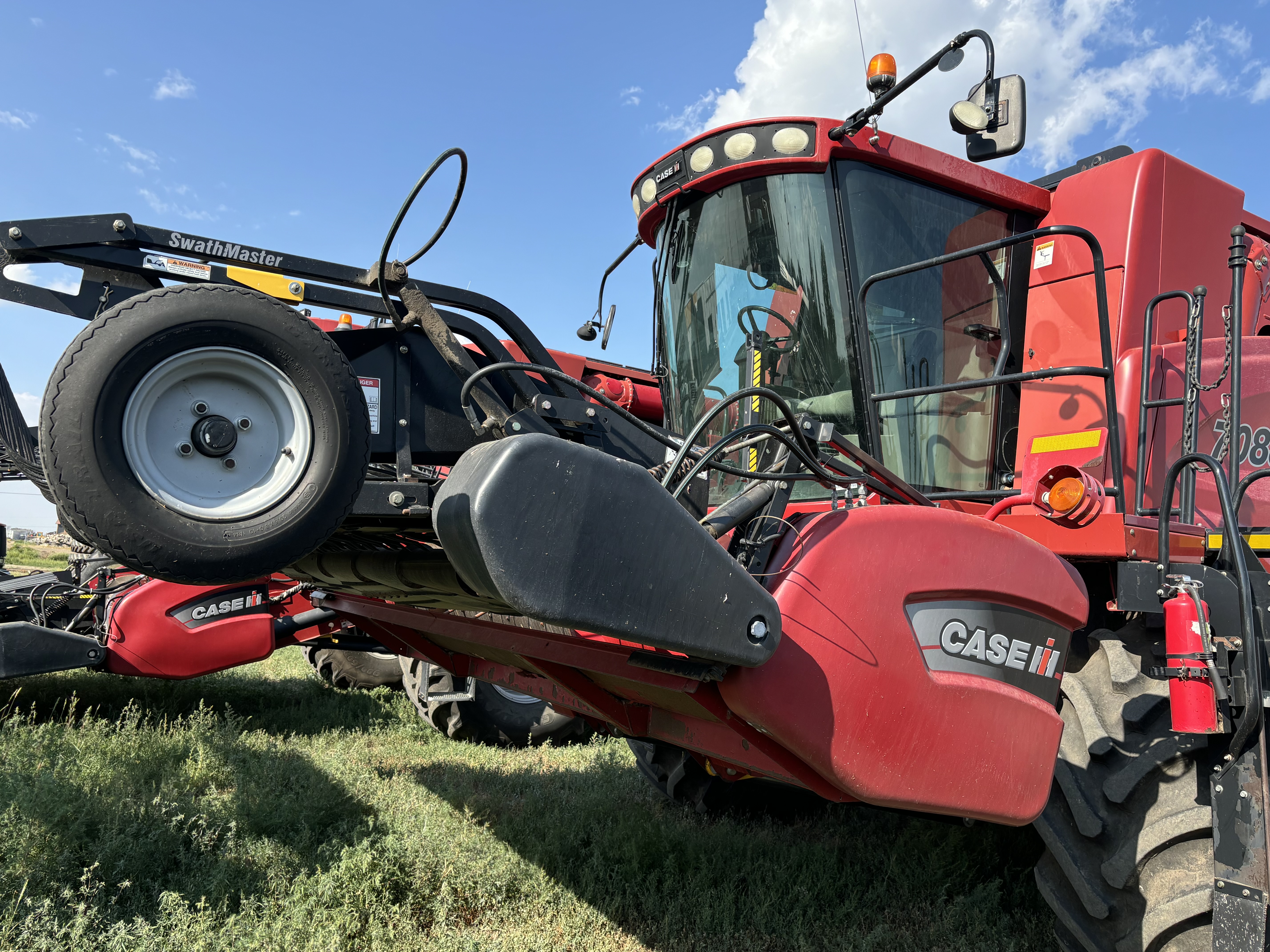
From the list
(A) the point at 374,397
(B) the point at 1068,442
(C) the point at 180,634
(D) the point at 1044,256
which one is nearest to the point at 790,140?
(D) the point at 1044,256

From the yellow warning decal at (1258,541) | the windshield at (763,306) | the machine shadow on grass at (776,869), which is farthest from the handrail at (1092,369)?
the machine shadow on grass at (776,869)

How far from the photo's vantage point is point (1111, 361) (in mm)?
Result: 2604

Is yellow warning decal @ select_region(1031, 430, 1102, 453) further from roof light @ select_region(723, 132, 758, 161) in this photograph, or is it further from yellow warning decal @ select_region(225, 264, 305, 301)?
yellow warning decal @ select_region(225, 264, 305, 301)

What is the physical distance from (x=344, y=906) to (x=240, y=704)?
4088 millimetres

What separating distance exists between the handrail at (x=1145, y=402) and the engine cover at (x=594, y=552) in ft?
6.23

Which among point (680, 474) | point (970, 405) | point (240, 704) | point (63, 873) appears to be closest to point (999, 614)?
point (680, 474)

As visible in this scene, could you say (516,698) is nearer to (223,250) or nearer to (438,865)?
(438,865)

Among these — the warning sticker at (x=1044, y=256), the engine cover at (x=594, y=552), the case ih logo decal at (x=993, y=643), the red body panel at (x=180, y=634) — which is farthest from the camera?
the red body panel at (x=180, y=634)

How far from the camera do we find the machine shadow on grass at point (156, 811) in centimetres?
314

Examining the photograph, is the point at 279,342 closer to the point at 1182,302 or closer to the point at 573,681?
the point at 573,681

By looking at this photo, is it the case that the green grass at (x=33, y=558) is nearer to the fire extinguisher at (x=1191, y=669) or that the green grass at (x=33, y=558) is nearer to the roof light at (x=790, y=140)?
the roof light at (x=790, y=140)

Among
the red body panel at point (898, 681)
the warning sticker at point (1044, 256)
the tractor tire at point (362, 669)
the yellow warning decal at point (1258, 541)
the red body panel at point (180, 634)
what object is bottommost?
the tractor tire at point (362, 669)

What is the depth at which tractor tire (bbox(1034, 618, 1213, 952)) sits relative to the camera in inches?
87.3

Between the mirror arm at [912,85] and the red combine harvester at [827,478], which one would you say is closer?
the red combine harvester at [827,478]
